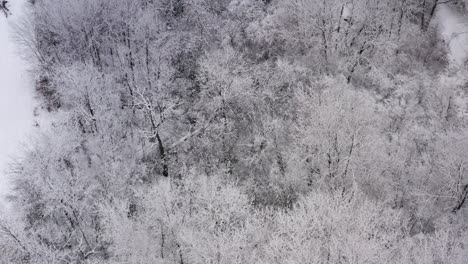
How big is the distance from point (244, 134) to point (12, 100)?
22334 millimetres

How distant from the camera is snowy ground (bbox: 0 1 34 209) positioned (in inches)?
1516

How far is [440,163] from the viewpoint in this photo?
36188 mm

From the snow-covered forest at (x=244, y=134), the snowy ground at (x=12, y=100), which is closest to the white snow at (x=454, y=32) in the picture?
the snow-covered forest at (x=244, y=134)

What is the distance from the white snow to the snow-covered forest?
0.80 feet

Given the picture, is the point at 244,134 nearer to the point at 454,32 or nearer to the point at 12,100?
the point at 12,100

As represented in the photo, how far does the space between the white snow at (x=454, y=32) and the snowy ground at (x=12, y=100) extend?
4289 cm

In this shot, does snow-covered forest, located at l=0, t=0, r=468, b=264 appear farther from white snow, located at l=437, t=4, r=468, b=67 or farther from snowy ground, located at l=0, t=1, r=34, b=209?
snowy ground, located at l=0, t=1, r=34, b=209

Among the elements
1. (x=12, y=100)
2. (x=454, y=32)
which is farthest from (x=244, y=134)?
(x=454, y=32)

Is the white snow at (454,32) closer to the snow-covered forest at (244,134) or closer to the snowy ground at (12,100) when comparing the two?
the snow-covered forest at (244,134)

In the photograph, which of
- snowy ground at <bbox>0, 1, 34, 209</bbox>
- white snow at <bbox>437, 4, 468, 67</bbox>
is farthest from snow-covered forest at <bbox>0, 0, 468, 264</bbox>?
snowy ground at <bbox>0, 1, 34, 209</bbox>

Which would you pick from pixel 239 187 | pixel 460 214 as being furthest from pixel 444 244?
pixel 239 187

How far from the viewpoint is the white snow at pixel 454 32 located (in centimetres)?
4691

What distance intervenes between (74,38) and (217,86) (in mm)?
14971

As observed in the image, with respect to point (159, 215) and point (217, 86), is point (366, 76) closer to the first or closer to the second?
point (217, 86)
